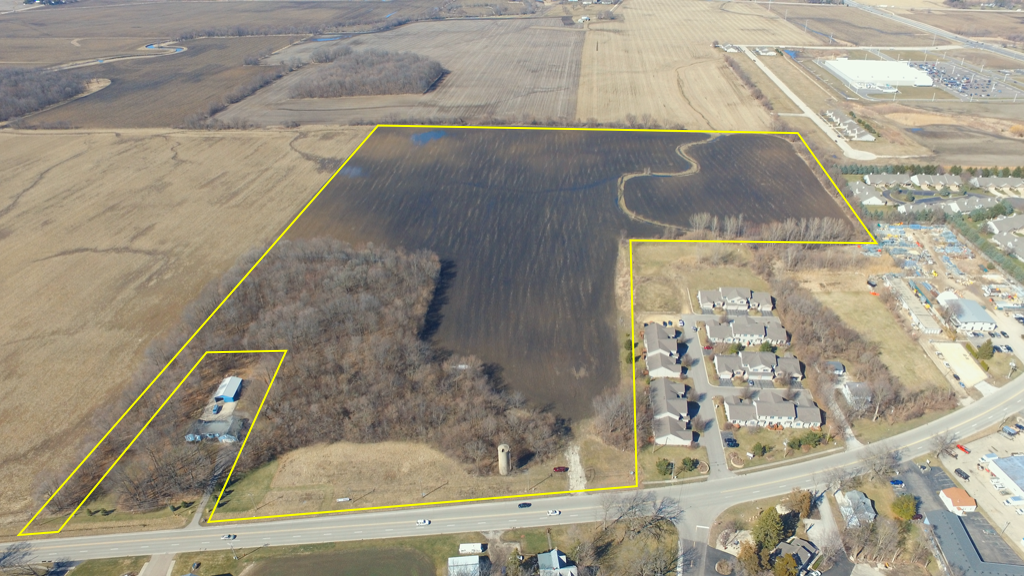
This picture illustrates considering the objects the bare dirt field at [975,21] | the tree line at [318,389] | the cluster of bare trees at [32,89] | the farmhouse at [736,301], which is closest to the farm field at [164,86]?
the cluster of bare trees at [32,89]

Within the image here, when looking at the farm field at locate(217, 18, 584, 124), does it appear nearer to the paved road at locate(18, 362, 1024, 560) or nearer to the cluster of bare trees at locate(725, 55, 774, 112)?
the cluster of bare trees at locate(725, 55, 774, 112)

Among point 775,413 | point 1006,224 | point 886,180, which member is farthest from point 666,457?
point 886,180

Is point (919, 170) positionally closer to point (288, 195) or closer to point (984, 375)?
point (984, 375)

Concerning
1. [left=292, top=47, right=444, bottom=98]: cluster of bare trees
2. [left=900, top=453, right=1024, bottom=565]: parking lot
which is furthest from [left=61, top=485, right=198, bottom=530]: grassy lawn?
[left=292, top=47, right=444, bottom=98]: cluster of bare trees

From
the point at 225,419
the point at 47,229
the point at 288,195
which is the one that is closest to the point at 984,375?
the point at 225,419

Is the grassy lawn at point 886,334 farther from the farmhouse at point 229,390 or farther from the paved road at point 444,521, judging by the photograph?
the farmhouse at point 229,390

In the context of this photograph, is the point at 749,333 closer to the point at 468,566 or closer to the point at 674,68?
the point at 468,566
